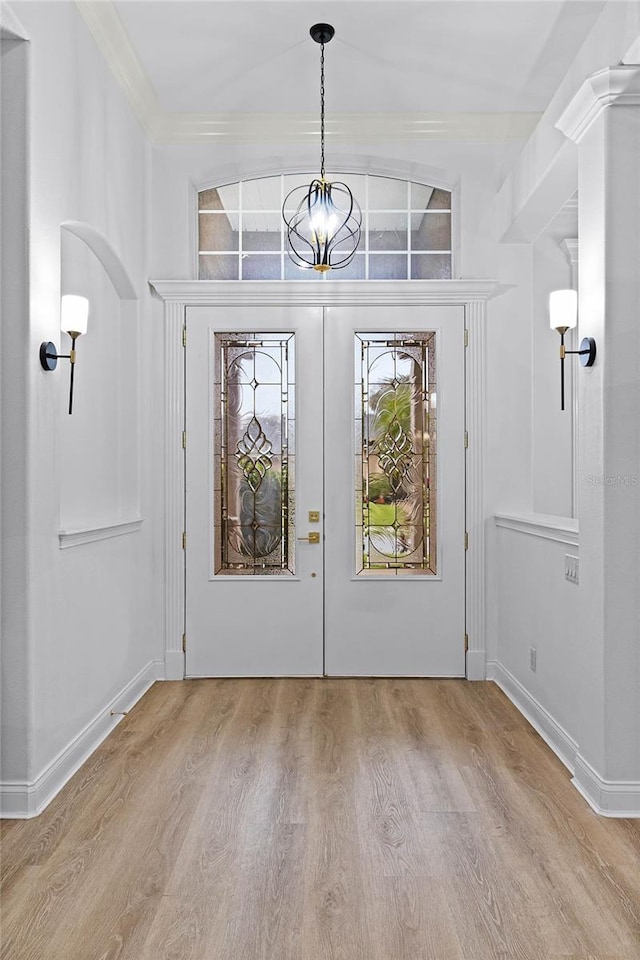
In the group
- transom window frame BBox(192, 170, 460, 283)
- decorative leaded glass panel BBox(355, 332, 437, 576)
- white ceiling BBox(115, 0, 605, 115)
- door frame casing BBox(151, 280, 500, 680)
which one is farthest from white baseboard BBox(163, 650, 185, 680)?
white ceiling BBox(115, 0, 605, 115)

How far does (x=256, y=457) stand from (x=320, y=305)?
0.99 meters

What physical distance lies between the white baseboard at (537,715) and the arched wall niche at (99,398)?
2233mm

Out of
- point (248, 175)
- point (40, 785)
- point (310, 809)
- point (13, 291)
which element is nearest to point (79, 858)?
point (40, 785)

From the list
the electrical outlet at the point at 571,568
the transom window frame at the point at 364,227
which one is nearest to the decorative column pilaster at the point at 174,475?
the transom window frame at the point at 364,227

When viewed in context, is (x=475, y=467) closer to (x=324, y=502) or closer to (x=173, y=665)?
(x=324, y=502)

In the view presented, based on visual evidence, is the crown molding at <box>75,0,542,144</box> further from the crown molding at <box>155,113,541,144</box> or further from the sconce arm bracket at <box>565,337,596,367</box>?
the sconce arm bracket at <box>565,337,596,367</box>

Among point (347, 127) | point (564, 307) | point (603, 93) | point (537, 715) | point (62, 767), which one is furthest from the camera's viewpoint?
point (347, 127)

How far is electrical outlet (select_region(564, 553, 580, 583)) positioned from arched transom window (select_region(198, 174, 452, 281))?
6.95 ft

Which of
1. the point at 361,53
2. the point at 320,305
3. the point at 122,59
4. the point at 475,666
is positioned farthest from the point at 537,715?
the point at 122,59

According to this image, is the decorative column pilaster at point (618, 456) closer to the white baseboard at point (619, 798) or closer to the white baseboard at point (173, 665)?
the white baseboard at point (619, 798)

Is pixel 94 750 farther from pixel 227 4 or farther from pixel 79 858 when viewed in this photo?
pixel 227 4

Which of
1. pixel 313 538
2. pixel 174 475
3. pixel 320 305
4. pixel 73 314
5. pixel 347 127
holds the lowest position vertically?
pixel 313 538

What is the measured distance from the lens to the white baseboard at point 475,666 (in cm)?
439

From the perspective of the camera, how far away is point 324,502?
175 inches
